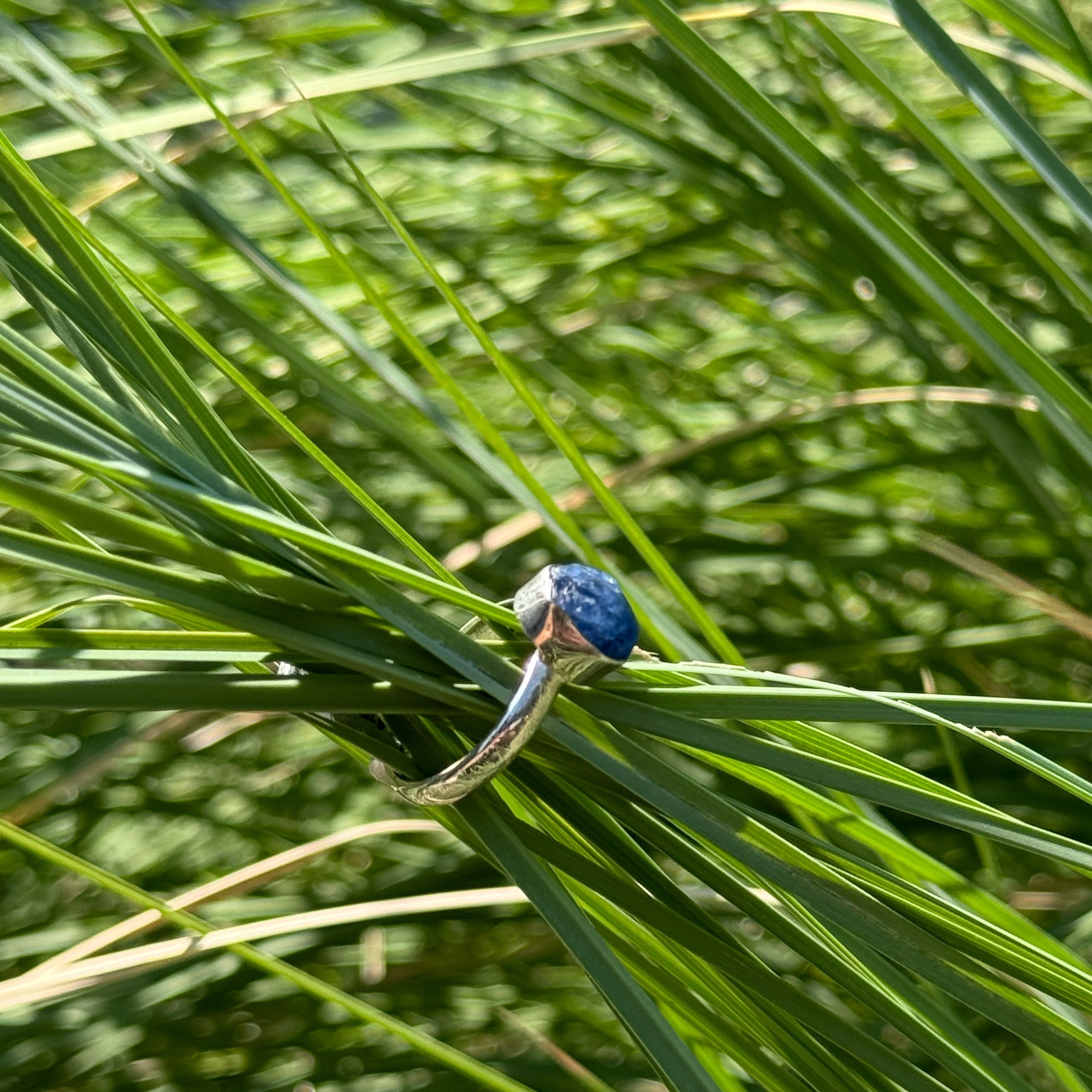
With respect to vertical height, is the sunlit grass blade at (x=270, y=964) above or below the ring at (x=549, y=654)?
below

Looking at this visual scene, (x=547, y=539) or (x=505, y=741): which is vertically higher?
(x=505, y=741)

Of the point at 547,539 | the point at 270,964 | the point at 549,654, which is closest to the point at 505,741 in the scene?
the point at 549,654

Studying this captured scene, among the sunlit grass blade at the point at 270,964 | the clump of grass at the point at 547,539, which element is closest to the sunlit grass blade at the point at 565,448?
the clump of grass at the point at 547,539

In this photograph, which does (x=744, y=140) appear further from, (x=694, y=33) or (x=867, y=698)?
(x=867, y=698)

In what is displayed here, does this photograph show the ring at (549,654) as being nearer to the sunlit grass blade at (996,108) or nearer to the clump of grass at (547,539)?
the clump of grass at (547,539)

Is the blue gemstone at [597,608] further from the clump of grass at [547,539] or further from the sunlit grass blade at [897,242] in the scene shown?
the sunlit grass blade at [897,242]

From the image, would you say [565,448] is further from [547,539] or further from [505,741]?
[547,539]

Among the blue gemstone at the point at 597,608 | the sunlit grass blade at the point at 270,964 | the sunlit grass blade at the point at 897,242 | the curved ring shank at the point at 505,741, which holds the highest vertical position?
the sunlit grass blade at the point at 897,242

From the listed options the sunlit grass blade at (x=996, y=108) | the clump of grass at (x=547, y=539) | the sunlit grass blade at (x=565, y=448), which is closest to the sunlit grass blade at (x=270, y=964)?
the clump of grass at (x=547, y=539)
